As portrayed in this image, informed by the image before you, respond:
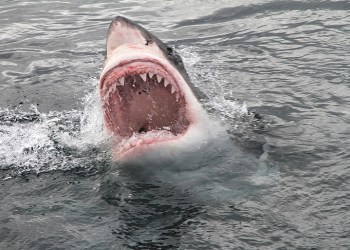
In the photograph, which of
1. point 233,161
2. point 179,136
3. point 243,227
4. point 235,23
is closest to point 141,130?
point 179,136

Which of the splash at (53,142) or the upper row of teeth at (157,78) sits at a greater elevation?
the upper row of teeth at (157,78)

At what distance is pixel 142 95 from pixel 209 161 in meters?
0.68

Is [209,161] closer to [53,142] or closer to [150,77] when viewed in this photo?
[150,77]

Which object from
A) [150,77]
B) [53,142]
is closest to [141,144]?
[150,77]

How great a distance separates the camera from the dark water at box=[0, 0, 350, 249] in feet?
12.3

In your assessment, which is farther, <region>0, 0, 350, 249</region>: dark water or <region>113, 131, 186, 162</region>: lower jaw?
<region>113, 131, 186, 162</region>: lower jaw

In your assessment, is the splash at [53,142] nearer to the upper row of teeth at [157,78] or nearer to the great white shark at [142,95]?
the great white shark at [142,95]

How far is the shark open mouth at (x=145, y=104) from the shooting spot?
4.30m

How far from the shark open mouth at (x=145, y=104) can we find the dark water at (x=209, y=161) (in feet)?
0.77

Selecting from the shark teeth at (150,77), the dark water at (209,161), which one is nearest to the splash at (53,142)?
the dark water at (209,161)

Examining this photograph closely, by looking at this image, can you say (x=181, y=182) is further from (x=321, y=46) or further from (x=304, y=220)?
(x=321, y=46)

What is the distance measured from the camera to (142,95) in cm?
456

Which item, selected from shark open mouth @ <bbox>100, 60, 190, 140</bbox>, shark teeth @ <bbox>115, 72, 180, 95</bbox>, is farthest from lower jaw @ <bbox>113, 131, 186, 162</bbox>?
shark teeth @ <bbox>115, 72, 180, 95</bbox>

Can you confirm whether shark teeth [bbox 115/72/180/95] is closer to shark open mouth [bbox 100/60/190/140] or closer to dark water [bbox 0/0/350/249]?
shark open mouth [bbox 100/60/190/140]
